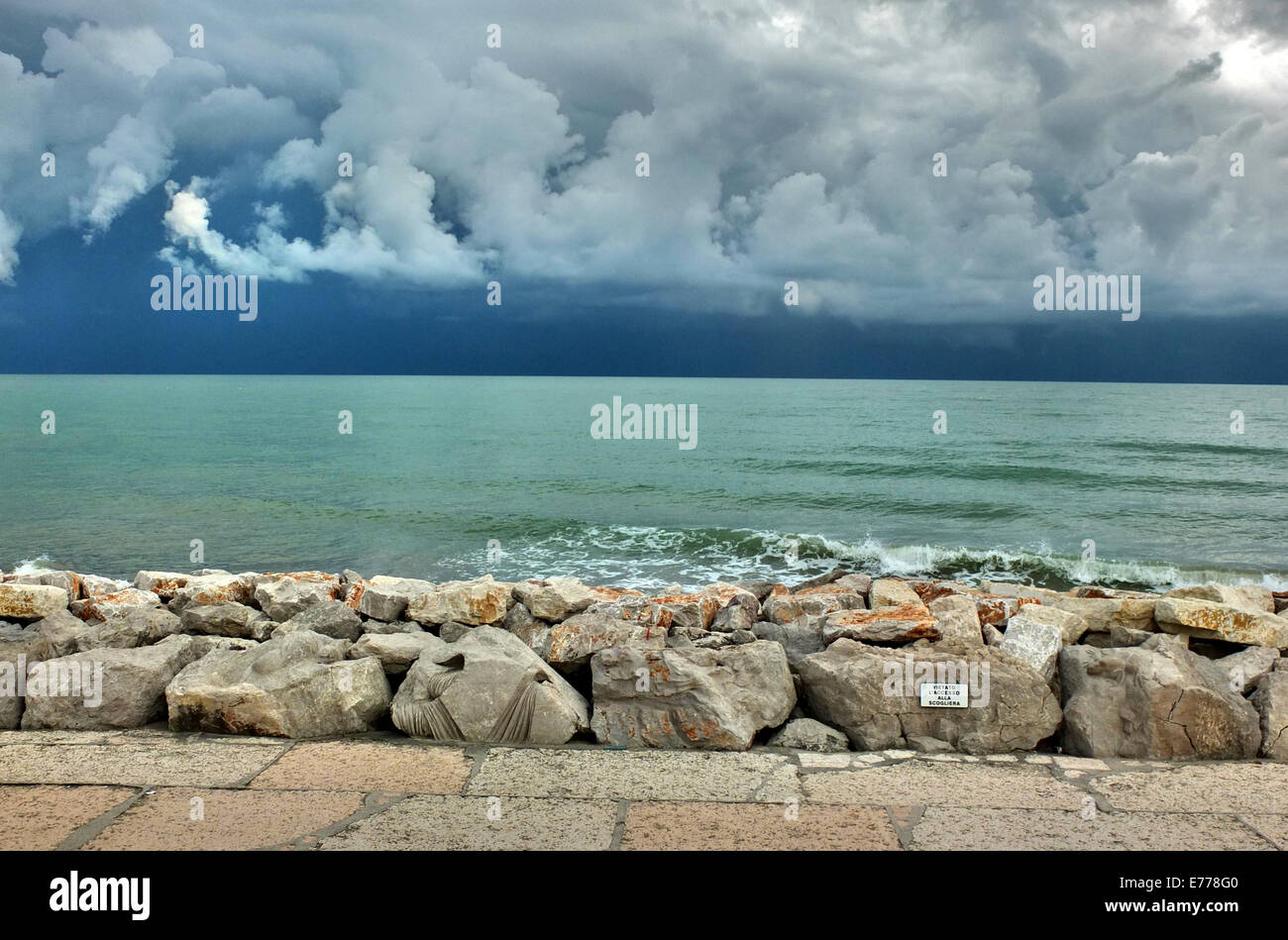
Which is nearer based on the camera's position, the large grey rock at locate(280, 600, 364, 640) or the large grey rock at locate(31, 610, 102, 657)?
the large grey rock at locate(31, 610, 102, 657)

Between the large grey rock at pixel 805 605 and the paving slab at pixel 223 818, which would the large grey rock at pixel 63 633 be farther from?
the large grey rock at pixel 805 605

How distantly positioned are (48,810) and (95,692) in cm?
142

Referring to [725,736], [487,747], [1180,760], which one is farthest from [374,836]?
[1180,760]

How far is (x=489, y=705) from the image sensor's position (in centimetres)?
448

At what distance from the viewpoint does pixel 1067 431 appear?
42.2 m

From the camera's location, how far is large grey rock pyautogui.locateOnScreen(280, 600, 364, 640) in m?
6.11

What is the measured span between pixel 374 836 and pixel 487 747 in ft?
3.62

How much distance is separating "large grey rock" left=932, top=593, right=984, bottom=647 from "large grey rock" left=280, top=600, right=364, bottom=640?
4.08m

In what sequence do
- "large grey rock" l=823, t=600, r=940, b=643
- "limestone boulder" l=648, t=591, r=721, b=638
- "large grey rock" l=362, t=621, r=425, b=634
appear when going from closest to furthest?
"large grey rock" l=823, t=600, r=940, b=643 → "large grey rock" l=362, t=621, r=425, b=634 → "limestone boulder" l=648, t=591, r=721, b=638

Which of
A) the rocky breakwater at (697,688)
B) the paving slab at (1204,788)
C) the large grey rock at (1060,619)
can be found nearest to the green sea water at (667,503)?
the large grey rock at (1060,619)

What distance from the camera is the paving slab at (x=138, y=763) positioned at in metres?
3.81

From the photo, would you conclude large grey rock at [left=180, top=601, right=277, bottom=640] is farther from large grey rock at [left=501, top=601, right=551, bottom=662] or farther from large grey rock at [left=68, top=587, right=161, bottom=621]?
large grey rock at [left=501, top=601, right=551, bottom=662]

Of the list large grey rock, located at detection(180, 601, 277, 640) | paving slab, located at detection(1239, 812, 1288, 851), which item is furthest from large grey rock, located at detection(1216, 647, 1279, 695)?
large grey rock, located at detection(180, 601, 277, 640)

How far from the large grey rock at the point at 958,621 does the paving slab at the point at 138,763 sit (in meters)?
3.87
